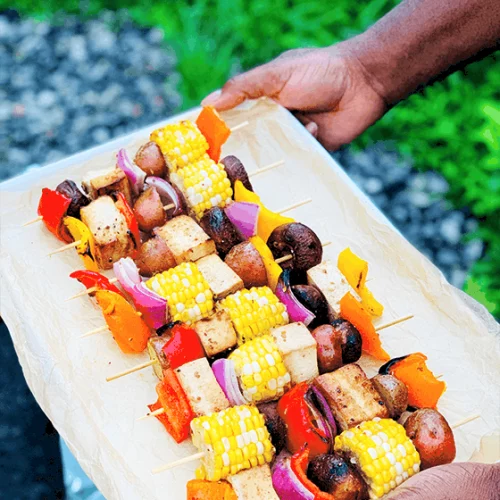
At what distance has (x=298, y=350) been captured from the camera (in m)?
3.13

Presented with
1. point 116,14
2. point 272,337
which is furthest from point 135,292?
point 116,14

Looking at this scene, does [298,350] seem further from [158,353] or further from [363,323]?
[158,353]

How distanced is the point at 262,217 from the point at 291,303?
533 millimetres

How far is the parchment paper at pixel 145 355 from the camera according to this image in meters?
3.12

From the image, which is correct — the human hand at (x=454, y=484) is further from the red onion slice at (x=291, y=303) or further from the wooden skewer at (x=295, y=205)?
the wooden skewer at (x=295, y=205)

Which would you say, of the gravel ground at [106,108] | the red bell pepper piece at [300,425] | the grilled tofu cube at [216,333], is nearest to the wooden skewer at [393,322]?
the red bell pepper piece at [300,425]

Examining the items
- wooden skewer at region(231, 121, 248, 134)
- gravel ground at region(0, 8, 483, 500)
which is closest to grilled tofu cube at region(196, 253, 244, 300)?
wooden skewer at region(231, 121, 248, 134)

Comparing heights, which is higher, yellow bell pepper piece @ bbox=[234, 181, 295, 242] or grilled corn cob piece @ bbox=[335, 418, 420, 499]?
yellow bell pepper piece @ bbox=[234, 181, 295, 242]

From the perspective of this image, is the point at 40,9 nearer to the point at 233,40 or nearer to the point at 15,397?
the point at 233,40

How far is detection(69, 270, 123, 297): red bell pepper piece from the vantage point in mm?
3400

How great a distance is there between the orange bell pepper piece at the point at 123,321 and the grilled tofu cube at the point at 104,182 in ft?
1.94

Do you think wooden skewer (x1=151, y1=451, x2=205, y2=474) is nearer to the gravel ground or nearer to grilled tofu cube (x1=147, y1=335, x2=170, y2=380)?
grilled tofu cube (x1=147, y1=335, x2=170, y2=380)

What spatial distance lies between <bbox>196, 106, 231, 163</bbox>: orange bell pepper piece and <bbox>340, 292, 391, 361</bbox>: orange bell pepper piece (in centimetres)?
110

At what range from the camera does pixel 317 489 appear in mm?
2795
